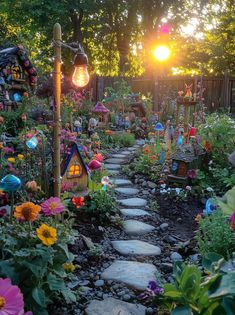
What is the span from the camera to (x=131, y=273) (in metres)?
2.83

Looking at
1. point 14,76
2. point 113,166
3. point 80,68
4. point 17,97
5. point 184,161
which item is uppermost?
point 14,76

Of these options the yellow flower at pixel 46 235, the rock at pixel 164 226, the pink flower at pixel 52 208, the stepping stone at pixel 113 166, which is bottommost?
the rock at pixel 164 226

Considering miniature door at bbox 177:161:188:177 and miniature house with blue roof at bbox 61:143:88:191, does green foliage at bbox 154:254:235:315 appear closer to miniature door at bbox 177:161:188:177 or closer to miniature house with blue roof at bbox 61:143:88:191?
miniature house with blue roof at bbox 61:143:88:191

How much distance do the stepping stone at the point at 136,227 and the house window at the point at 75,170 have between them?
677mm

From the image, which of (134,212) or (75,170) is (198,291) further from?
(134,212)

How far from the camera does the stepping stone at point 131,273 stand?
268cm

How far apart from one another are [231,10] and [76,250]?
19.8 m

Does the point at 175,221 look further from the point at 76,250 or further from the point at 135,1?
the point at 135,1

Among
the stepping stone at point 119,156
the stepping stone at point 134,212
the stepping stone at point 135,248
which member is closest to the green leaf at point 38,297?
the stepping stone at point 135,248

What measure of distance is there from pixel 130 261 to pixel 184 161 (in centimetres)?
230

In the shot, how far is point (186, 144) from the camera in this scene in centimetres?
589

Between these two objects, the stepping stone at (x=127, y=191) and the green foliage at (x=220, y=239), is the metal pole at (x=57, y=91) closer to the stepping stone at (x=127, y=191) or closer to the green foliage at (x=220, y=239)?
the green foliage at (x=220, y=239)

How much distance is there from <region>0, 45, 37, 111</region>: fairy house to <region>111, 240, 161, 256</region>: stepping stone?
549 centimetres

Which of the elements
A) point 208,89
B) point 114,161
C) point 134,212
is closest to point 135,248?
point 134,212
